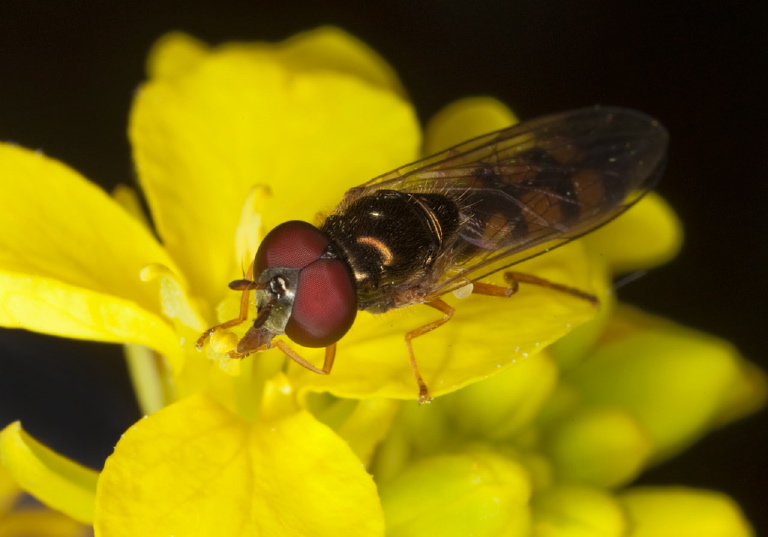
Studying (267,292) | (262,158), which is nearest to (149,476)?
(267,292)

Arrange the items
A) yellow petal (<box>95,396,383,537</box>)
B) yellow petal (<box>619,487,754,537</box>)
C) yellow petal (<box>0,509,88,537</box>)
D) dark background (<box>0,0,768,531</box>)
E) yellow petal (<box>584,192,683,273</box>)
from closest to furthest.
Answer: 1. yellow petal (<box>95,396,383,537</box>)
2. yellow petal (<box>619,487,754,537</box>)
3. yellow petal (<box>0,509,88,537</box>)
4. yellow petal (<box>584,192,683,273</box>)
5. dark background (<box>0,0,768,531</box>)

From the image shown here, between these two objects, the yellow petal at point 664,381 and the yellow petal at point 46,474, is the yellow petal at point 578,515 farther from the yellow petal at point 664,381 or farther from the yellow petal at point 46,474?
the yellow petal at point 46,474

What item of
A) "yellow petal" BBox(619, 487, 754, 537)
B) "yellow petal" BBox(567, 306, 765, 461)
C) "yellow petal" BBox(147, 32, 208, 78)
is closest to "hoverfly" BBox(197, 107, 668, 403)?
"yellow petal" BBox(567, 306, 765, 461)

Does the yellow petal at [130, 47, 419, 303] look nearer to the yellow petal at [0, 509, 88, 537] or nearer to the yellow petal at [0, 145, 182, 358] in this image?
the yellow petal at [0, 145, 182, 358]

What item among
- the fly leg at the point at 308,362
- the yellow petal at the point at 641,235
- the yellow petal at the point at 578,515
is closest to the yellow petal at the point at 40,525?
the fly leg at the point at 308,362

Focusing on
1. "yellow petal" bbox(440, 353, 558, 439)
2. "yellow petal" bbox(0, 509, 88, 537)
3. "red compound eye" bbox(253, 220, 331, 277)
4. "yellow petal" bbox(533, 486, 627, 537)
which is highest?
"red compound eye" bbox(253, 220, 331, 277)

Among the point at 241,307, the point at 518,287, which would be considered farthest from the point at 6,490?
the point at 518,287
